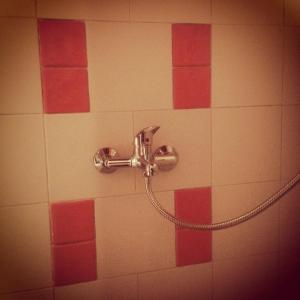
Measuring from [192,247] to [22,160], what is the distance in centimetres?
51

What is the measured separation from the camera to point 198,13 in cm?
89

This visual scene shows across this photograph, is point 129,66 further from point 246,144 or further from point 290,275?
point 290,275

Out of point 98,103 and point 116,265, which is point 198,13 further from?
point 116,265

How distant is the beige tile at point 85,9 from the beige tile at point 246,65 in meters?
0.25

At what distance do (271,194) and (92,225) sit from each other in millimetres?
523

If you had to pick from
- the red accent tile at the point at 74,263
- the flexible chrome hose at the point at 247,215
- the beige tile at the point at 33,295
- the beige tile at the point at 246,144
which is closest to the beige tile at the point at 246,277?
the flexible chrome hose at the point at 247,215

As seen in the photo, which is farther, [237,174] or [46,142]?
[237,174]

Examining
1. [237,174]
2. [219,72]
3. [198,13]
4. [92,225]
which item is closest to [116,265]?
[92,225]

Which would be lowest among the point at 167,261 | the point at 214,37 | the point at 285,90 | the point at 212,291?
the point at 212,291

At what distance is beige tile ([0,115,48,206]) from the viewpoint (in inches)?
31.9

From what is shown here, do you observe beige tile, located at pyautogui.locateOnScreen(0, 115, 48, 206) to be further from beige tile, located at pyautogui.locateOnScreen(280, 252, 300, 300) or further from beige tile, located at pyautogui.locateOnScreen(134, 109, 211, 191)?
beige tile, located at pyautogui.locateOnScreen(280, 252, 300, 300)

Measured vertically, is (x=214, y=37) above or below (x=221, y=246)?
above

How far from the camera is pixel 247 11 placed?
0.93m

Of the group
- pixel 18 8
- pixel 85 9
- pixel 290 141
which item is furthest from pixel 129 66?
pixel 290 141
